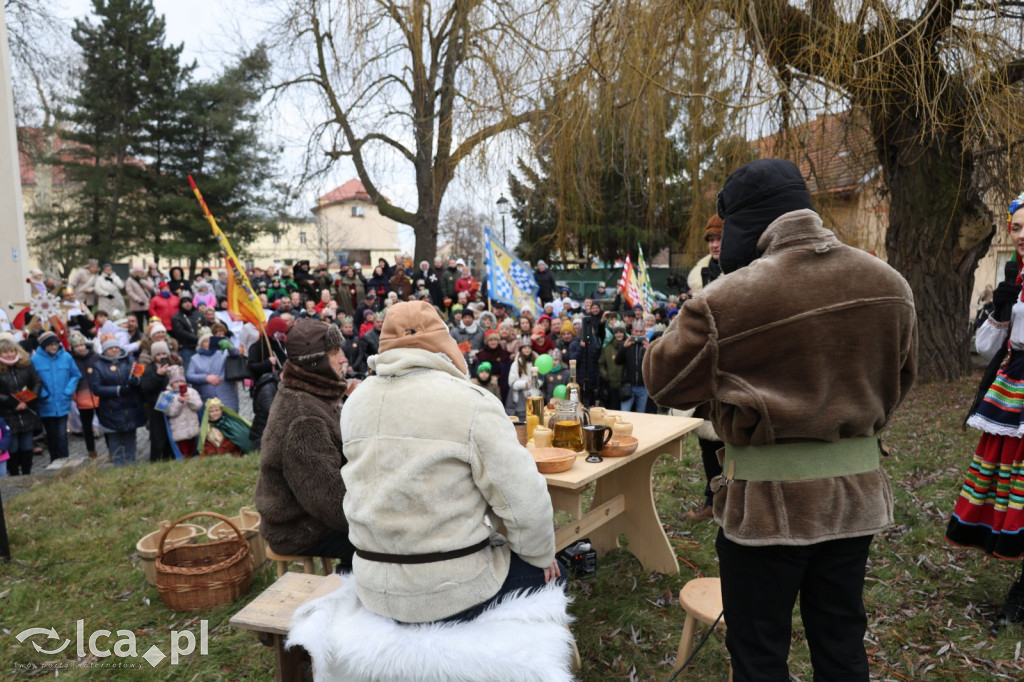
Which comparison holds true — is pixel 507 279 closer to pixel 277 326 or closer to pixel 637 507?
pixel 277 326

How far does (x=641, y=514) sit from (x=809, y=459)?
2.13 metres

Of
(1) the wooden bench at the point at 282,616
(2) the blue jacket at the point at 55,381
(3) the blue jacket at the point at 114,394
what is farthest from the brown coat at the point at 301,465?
(2) the blue jacket at the point at 55,381

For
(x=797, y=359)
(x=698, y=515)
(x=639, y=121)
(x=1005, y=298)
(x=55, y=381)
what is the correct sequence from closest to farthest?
(x=797, y=359) < (x=1005, y=298) < (x=698, y=515) < (x=639, y=121) < (x=55, y=381)

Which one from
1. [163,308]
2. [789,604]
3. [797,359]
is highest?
[797,359]

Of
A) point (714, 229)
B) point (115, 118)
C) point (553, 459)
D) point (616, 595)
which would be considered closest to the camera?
point (553, 459)

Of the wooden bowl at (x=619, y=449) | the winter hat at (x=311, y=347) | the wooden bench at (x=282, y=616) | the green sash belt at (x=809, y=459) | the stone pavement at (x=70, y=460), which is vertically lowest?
the stone pavement at (x=70, y=460)

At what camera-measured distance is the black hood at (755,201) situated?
1876 mm

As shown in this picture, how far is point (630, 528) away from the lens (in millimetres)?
3889

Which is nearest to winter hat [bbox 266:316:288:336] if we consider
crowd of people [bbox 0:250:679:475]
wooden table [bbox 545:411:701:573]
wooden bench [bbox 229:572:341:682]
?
crowd of people [bbox 0:250:679:475]

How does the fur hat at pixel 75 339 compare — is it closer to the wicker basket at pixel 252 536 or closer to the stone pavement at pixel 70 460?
the stone pavement at pixel 70 460

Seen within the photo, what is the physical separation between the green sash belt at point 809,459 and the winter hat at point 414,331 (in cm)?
99

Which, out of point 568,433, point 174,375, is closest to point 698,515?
point 568,433

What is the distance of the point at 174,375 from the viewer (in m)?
6.97

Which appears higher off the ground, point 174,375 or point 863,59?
point 863,59
